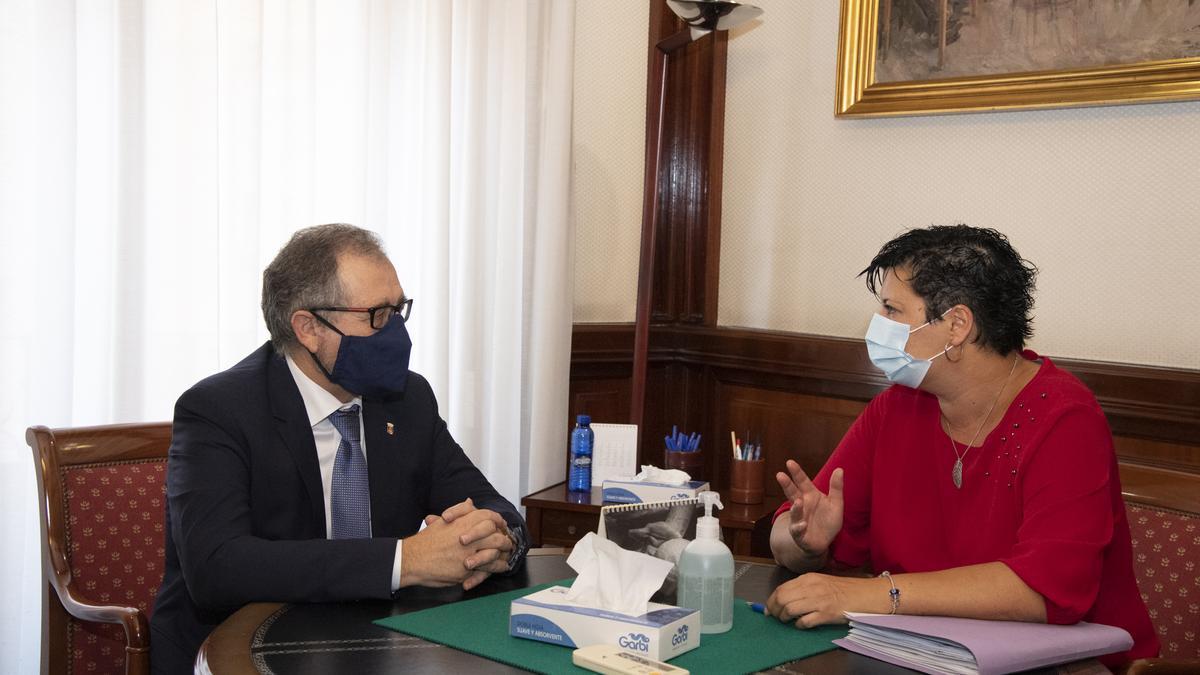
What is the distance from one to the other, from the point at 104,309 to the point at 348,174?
846mm

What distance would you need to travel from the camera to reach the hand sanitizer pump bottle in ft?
5.79

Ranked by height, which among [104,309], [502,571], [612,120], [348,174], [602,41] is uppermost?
[602,41]

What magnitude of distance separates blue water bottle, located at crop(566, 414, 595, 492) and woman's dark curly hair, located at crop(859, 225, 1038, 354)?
1.58m

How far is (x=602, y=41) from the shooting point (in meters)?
4.31

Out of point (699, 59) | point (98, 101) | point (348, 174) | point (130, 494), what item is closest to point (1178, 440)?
point (699, 59)

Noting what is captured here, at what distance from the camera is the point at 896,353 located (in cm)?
228

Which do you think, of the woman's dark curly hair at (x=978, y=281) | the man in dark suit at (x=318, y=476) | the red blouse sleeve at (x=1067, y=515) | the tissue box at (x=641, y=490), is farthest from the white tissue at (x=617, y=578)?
the tissue box at (x=641, y=490)

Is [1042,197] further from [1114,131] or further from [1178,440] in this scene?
[1178,440]

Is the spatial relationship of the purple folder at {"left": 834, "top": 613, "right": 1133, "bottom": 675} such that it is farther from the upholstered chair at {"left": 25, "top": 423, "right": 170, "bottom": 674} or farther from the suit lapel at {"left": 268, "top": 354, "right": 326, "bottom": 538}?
the upholstered chair at {"left": 25, "top": 423, "right": 170, "bottom": 674}

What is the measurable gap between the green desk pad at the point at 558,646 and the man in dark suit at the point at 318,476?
13 cm

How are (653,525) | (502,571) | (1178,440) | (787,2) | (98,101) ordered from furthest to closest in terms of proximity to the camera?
1. (787,2)
2. (1178,440)
3. (98,101)
4. (502,571)
5. (653,525)

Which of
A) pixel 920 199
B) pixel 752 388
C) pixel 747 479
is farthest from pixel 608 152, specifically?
pixel 747 479

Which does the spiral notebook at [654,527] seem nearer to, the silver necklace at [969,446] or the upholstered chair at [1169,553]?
the silver necklace at [969,446]

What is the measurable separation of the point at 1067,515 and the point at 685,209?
8.96 feet
